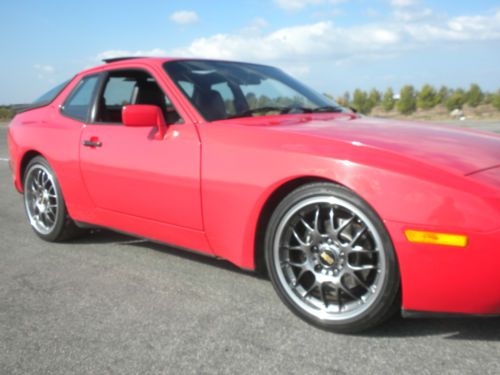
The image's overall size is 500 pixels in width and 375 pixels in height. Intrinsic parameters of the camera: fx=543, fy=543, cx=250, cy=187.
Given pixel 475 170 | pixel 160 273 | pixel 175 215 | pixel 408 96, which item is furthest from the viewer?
pixel 408 96

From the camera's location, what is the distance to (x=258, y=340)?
2.42 meters

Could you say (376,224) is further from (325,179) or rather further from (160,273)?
(160,273)

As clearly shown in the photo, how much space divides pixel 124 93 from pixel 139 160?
0.98 m

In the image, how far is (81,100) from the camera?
4160 millimetres

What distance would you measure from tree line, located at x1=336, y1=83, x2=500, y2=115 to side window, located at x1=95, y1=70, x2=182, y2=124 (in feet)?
86.4

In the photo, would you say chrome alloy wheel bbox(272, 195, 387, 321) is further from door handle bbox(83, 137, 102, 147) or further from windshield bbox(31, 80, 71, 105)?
windshield bbox(31, 80, 71, 105)

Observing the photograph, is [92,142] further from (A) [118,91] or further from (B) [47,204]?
(B) [47,204]

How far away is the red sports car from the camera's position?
218 cm

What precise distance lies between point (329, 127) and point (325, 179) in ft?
1.68

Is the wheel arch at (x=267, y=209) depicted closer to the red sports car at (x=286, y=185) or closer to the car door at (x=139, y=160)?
the red sports car at (x=286, y=185)

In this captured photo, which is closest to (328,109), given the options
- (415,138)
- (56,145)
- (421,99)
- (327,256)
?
(415,138)

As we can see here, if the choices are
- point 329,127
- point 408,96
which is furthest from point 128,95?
point 408,96

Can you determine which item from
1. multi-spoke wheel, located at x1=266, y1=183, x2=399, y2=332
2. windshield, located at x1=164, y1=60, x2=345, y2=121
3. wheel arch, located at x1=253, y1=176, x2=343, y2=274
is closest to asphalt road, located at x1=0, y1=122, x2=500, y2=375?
multi-spoke wheel, located at x1=266, y1=183, x2=399, y2=332

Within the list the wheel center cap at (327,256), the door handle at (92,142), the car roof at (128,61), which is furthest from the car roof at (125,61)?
the wheel center cap at (327,256)
